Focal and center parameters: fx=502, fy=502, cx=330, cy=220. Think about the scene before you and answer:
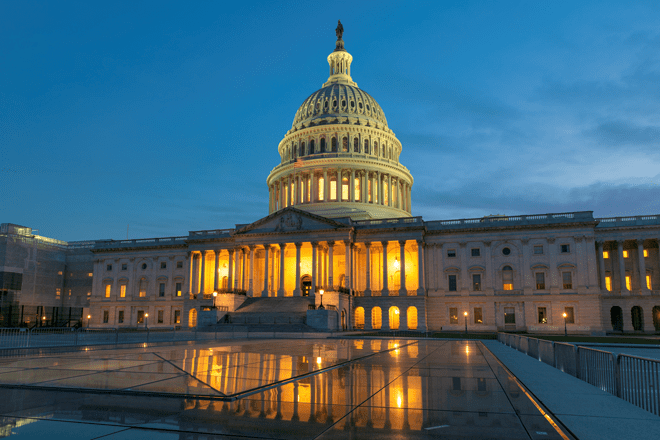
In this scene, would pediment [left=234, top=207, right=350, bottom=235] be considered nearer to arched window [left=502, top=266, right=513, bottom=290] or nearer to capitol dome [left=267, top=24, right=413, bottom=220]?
capitol dome [left=267, top=24, right=413, bottom=220]

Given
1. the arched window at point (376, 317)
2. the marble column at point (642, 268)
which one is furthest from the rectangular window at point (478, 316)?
the marble column at point (642, 268)

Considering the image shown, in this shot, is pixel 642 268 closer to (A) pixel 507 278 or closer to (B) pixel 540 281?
(B) pixel 540 281

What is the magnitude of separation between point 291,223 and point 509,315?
35.0 meters

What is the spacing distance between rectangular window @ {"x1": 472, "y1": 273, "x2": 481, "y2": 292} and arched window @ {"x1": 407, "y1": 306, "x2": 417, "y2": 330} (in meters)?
9.69

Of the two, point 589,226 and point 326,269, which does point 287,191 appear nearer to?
point 326,269

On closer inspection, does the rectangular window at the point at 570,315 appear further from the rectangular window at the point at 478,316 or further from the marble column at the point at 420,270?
the marble column at the point at 420,270

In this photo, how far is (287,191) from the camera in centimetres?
10106

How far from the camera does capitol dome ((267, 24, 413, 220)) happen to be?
313 feet

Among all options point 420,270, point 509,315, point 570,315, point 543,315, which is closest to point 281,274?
point 420,270

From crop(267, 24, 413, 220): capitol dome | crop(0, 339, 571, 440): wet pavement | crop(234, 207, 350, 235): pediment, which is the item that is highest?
crop(267, 24, 413, 220): capitol dome

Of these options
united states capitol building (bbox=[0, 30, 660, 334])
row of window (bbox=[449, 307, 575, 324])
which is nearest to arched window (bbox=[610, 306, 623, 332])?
united states capitol building (bbox=[0, 30, 660, 334])

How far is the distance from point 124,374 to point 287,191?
88.4 metres

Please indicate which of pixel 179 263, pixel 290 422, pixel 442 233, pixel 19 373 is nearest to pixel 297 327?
pixel 442 233

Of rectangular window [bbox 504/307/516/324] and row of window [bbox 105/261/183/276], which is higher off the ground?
row of window [bbox 105/261/183/276]
